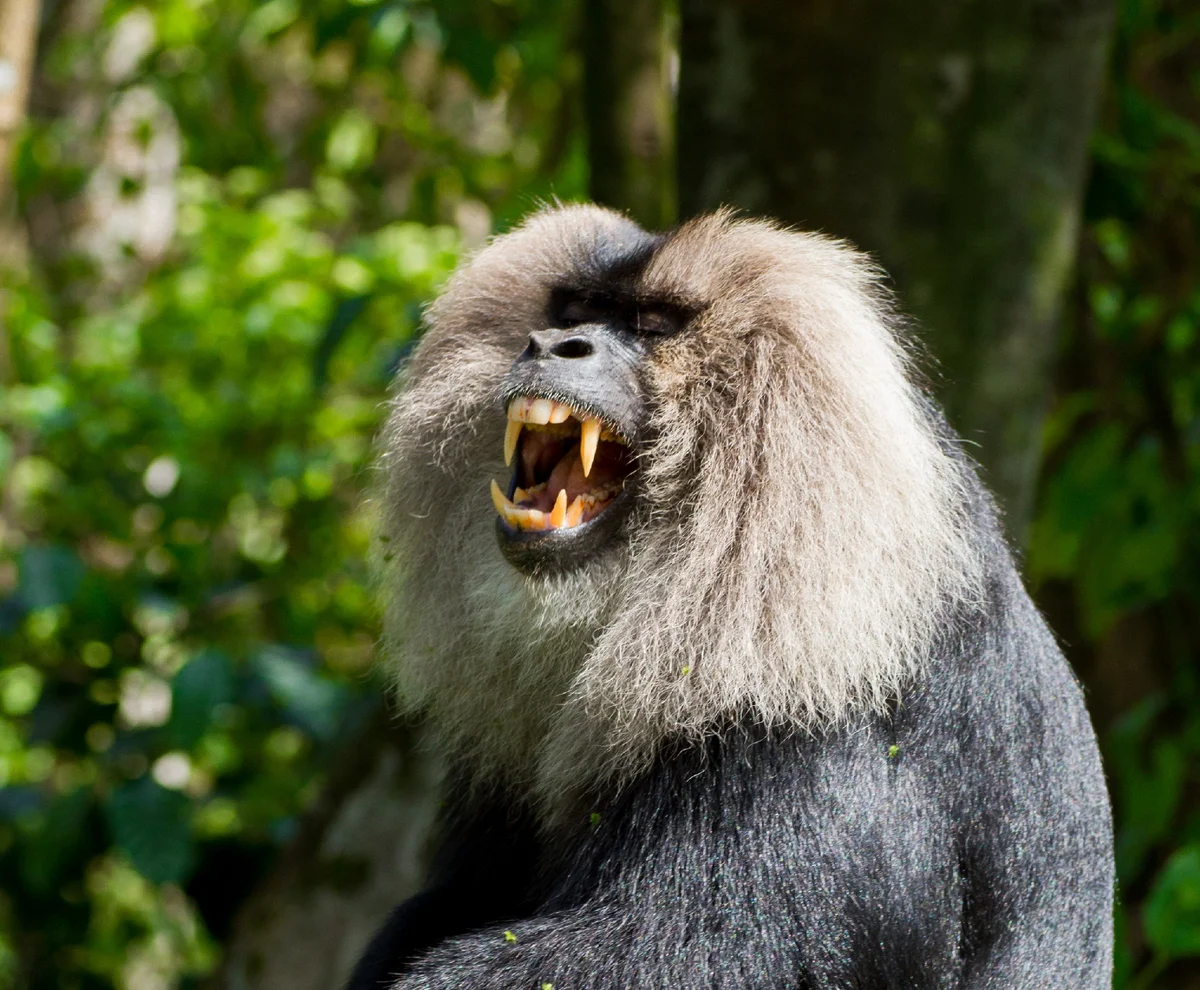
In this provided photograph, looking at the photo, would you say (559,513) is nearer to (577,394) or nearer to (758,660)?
Result: (577,394)

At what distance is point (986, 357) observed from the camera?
358 centimetres

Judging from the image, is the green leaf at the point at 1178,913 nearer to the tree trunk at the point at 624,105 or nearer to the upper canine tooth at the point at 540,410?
the upper canine tooth at the point at 540,410

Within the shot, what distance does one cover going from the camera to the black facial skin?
2471 mm

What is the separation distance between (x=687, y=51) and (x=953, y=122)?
73 centimetres

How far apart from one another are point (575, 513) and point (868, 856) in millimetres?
776

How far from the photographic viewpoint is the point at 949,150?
3.52 meters

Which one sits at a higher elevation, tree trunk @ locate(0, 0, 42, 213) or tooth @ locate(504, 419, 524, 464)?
tree trunk @ locate(0, 0, 42, 213)

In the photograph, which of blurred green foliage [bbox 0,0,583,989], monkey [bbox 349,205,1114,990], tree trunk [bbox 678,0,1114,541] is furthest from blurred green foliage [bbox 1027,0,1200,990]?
blurred green foliage [bbox 0,0,583,989]

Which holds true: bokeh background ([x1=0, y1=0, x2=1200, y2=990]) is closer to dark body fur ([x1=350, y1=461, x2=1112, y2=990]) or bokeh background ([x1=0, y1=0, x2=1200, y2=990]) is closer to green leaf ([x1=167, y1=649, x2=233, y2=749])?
green leaf ([x1=167, y1=649, x2=233, y2=749])

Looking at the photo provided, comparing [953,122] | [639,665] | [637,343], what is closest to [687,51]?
[953,122]

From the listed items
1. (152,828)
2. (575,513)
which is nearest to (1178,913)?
(575,513)

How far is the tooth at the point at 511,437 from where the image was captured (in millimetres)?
2553

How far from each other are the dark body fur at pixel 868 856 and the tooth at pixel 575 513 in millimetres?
440

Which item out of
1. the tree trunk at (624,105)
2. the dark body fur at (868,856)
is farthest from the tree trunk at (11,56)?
the dark body fur at (868,856)
